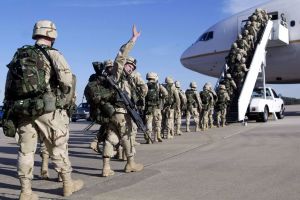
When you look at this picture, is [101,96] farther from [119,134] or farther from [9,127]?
[9,127]

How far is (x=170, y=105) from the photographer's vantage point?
11789 millimetres

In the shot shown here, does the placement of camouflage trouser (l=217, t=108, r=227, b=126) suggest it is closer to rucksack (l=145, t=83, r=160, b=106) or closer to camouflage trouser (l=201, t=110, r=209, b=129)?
camouflage trouser (l=201, t=110, r=209, b=129)

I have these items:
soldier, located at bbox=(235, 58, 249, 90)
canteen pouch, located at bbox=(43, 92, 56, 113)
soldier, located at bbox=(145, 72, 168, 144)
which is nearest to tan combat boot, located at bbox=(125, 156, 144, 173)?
canteen pouch, located at bbox=(43, 92, 56, 113)

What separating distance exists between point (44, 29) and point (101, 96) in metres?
1.55

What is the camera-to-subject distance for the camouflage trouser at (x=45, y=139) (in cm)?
438

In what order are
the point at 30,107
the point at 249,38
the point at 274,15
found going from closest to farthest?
the point at 30,107 → the point at 249,38 → the point at 274,15

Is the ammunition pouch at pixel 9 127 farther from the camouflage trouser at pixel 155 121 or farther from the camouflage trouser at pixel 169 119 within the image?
the camouflage trouser at pixel 169 119

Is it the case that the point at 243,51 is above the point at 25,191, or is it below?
above

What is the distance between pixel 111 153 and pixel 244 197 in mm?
2030

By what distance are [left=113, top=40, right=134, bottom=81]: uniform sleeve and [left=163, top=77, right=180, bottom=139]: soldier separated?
6.09 meters

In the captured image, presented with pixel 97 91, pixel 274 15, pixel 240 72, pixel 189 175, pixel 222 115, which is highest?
A: pixel 274 15

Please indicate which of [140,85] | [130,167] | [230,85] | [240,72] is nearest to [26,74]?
[130,167]

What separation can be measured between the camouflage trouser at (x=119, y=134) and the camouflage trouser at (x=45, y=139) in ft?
4.31

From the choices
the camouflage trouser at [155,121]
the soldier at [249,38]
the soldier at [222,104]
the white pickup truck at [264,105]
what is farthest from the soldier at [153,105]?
the soldier at [249,38]
